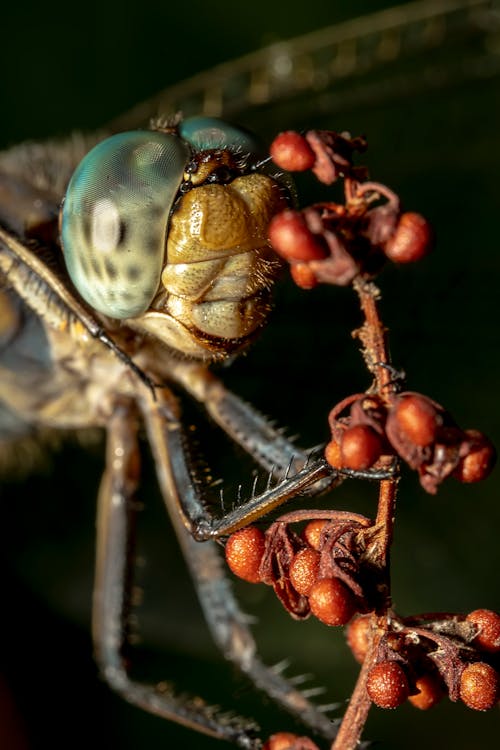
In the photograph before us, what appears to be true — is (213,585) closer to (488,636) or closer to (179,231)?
(179,231)

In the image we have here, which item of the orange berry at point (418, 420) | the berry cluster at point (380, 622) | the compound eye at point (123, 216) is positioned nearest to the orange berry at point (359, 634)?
the berry cluster at point (380, 622)

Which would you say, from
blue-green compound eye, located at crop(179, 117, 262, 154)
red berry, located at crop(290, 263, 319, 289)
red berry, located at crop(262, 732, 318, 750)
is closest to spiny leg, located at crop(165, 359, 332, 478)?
blue-green compound eye, located at crop(179, 117, 262, 154)

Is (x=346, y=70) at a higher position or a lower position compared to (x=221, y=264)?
higher

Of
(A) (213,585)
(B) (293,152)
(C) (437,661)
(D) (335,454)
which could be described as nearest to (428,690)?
(C) (437,661)

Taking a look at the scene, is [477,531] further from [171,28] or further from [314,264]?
[171,28]

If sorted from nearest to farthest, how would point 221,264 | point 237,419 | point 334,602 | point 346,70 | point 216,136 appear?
point 334,602 < point 221,264 < point 216,136 < point 237,419 < point 346,70
